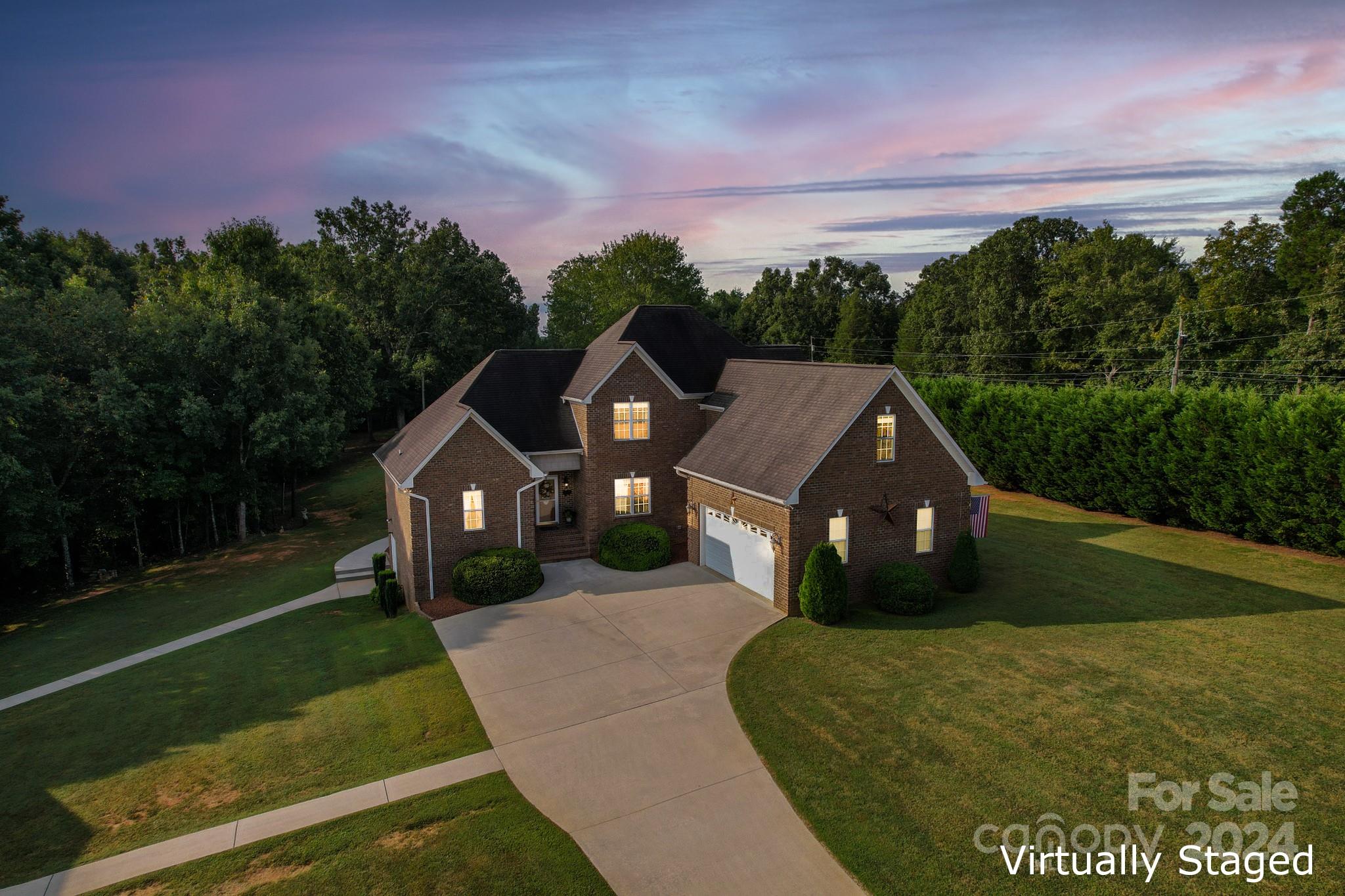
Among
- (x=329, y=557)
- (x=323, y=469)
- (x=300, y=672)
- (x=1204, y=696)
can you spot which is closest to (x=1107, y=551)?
(x=1204, y=696)

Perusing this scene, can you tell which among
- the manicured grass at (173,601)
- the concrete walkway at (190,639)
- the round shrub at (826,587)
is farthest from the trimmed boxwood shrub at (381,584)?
the round shrub at (826,587)

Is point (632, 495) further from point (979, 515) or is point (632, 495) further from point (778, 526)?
point (979, 515)

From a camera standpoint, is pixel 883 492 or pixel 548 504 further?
pixel 548 504

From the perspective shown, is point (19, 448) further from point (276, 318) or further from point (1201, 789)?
point (1201, 789)

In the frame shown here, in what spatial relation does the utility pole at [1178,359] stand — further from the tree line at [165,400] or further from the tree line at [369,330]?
the tree line at [165,400]

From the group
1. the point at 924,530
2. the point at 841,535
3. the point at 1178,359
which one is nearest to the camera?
the point at 841,535

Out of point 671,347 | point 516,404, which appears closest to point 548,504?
point 516,404
